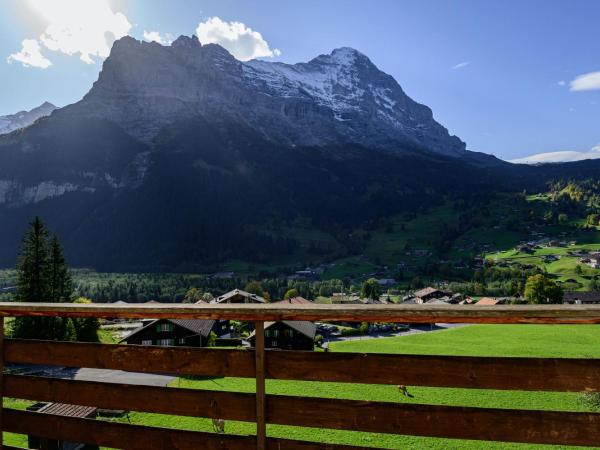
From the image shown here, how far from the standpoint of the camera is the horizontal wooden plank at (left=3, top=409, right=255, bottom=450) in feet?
13.6

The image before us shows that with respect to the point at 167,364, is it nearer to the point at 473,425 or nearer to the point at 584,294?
the point at 473,425

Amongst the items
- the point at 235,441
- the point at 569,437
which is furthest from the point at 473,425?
the point at 235,441

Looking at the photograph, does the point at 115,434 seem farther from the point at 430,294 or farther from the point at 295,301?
the point at 430,294

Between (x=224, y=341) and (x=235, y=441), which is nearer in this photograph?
(x=235, y=441)

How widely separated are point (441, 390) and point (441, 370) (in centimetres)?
3492

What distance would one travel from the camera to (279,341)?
59.6 m

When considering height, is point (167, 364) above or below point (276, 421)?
above

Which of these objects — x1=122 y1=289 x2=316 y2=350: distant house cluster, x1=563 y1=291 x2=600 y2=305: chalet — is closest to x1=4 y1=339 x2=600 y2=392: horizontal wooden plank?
x1=122 y1=289 x2=316 y2=350: distant house cluster

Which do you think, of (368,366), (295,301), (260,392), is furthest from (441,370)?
(295,301)

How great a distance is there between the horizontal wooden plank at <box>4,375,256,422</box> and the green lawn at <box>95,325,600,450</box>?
8.49 metres

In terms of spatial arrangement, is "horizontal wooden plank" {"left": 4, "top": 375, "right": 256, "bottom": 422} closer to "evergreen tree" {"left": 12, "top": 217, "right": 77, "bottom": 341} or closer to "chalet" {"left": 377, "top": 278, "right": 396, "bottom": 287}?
"evergreen tree" {"left": 12, "top": 217, "right": 77, "bottom": 341}

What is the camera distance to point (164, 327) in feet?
185

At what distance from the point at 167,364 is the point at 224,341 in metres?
63.8

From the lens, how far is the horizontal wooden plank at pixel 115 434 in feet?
13.6
